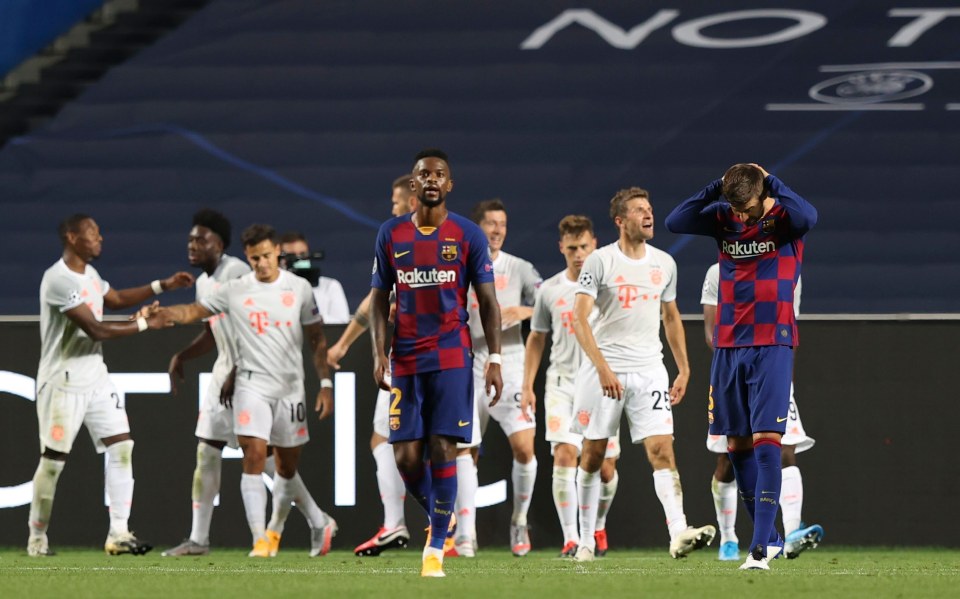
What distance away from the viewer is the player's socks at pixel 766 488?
718 cm

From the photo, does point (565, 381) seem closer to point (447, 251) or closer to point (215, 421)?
point (215, 421)

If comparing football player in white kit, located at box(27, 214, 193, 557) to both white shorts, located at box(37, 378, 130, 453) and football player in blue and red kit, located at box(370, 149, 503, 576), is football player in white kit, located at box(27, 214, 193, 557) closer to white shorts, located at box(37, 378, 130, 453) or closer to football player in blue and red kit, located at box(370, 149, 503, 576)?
white shorts, located at box(37, 378, 130, 453)

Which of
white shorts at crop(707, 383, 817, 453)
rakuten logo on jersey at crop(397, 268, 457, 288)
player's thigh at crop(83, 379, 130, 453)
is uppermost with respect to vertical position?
rakuten logo on jersey at crop(397, 268, 457, 288)

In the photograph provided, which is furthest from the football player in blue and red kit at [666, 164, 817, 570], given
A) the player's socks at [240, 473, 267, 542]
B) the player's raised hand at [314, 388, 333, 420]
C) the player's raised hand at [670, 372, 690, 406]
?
the player's socks at [240, 473, 267, 542]

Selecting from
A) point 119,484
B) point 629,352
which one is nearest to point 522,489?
point 629,352

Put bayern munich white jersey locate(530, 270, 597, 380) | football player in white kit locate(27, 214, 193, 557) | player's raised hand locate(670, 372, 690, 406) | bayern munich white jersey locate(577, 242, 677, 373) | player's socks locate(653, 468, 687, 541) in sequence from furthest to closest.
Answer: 1. bayern munich white jersey locate(530, 270, 597, 380)
2. football player in white kit locate(27, 214, 193, 557)
3. bayern munich white jersey locate(577, 242, 677, 373)
4. player's raised hand locate(670, 372, 690, 406)
5. player's socks locate(653, 468, 687, 541)

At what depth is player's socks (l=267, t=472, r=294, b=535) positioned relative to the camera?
32.5ft

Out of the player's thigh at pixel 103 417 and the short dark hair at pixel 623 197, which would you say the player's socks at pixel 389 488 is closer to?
the player's thigh at pixel 103 417

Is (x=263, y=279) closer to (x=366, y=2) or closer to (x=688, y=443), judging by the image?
(x=688, y=443)

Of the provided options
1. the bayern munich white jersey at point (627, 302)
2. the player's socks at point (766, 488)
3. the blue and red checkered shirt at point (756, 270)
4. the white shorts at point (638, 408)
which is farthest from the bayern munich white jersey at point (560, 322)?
the player's socks at point (766, 488)

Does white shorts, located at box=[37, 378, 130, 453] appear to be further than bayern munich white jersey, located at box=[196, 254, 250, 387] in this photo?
No

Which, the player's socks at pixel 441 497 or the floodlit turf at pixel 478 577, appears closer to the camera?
the floodlit turf at pixel 478 577

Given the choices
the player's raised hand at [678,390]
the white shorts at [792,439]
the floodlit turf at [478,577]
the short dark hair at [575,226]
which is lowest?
the floodlit turf at [478,577]

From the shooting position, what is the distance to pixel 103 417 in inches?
383
